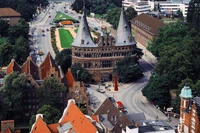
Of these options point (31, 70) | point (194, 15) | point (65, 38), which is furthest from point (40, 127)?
point (65, 38)

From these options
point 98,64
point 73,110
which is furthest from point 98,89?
point 73,110

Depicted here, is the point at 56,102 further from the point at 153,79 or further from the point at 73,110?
the point at 153,79

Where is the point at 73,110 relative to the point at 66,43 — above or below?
above

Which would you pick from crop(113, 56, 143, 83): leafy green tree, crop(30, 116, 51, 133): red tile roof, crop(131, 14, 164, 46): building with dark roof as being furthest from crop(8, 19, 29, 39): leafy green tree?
crop(30, 116, 51, 133): red tile roof

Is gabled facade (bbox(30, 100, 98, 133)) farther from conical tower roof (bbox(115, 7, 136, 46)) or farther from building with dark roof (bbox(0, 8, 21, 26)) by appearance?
building with dark roof (bbox(0, 8, 21, 26))

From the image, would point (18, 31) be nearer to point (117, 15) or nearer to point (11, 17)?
point (11, 17)

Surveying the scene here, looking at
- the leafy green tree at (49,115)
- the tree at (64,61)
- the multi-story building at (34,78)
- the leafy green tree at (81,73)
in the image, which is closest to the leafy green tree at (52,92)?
the multi-story building at (34,78)
